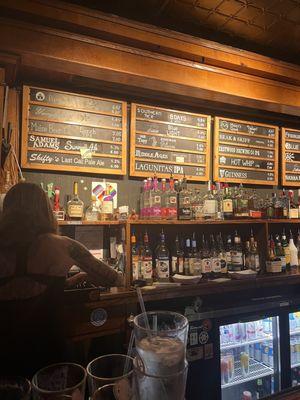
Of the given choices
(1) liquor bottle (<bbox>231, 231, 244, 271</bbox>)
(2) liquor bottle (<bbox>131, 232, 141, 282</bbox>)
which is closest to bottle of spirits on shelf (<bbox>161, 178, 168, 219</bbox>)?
(2) liquor bottle (<bbox>131, 232, 141, 282</bbox>)

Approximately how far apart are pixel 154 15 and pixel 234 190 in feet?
5.49

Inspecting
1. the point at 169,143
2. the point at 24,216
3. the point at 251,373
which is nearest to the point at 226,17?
the point at 169,143

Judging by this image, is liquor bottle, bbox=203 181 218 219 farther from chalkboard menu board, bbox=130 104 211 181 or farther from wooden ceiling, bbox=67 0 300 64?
wooden ceiling, bbox=67 0 300 64

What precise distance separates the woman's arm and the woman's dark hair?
17 centimetres

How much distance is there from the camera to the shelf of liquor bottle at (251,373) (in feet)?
8.50

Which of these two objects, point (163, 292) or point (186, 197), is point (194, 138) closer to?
point (186, 197)

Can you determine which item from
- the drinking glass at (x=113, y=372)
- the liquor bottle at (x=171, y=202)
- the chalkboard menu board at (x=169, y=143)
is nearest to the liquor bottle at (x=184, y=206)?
the liquor bottle at (x=171, y=202)

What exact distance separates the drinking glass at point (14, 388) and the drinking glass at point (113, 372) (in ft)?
0.61

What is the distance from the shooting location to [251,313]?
247cm

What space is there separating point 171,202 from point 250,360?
1.65 metres

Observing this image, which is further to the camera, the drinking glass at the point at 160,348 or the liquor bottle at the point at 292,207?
the liquor bottle at the point at 292,207

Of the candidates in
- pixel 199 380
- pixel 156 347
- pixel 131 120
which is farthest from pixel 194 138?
pixel 156 347

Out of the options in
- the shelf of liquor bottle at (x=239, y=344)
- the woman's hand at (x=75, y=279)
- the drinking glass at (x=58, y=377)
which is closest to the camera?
the drinking glass at (x=58, y=377)

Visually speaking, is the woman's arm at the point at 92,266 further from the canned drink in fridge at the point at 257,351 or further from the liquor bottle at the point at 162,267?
the canned drink in fridge at the point at 257,351
